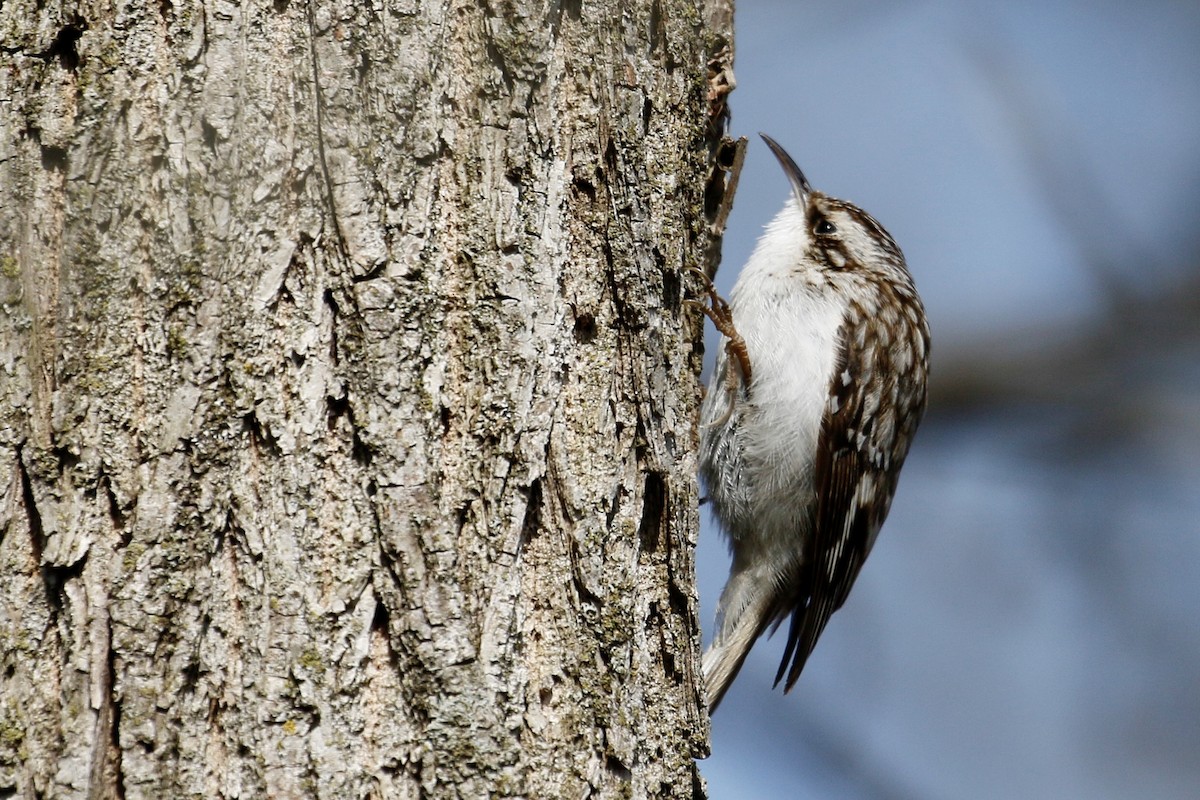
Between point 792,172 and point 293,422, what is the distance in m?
2.71

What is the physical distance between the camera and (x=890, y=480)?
158 inches

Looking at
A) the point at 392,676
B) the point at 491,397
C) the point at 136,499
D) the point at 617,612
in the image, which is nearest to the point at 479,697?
the point at 392,676

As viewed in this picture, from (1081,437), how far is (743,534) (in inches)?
80.5

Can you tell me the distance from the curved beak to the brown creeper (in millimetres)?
83

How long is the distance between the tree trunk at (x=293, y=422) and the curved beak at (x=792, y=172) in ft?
7.35

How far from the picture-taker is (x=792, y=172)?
160 inches

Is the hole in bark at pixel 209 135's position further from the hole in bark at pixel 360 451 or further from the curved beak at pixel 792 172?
the curved beak at pixel 792 172

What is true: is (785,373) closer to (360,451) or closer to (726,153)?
(726,153)

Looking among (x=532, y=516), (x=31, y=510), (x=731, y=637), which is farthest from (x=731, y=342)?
(x=31, y=510)

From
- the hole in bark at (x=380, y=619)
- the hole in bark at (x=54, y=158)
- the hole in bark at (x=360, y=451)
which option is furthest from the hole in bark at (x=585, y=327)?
the hole in bark at (x=54, y=158)

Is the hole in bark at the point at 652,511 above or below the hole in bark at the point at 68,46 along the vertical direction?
below

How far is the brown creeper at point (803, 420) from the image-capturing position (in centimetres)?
352

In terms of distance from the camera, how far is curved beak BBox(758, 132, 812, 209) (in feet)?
13.3

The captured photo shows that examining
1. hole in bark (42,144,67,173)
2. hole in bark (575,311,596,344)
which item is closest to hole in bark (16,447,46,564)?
hole in bark (42,144,67,173)
